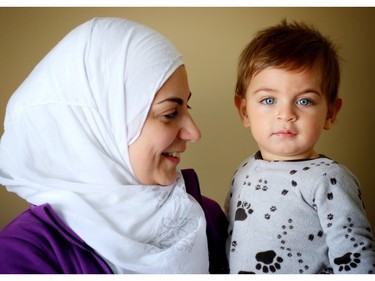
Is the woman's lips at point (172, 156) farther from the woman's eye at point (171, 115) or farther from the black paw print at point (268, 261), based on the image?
the black paw print at point (268, 261)

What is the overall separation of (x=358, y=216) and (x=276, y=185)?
243mm

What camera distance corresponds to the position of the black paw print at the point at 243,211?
122 cm

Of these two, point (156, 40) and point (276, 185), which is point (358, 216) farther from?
point (156, 40)

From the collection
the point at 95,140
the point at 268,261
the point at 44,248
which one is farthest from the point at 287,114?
the point at 44,248

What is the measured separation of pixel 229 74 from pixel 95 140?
0.82 meters

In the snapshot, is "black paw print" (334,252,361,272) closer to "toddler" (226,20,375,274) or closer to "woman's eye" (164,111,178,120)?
"toddler" (226,20,375,274)

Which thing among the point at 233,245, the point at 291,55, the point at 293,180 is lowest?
the point at 233,245

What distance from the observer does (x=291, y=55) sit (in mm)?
1215

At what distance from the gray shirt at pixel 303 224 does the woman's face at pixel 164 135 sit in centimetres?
27

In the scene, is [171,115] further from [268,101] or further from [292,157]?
[292,157]

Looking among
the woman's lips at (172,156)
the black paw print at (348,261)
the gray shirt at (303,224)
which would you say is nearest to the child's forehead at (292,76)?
the gray shirt at (303,224)

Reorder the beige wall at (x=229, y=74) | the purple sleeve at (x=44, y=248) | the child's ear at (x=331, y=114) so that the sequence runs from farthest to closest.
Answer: the beige wall at (x=229, y=74), the child's ear at (x=331, y=114), the purple sleeve at (x=44, y=248)

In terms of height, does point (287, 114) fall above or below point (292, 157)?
above

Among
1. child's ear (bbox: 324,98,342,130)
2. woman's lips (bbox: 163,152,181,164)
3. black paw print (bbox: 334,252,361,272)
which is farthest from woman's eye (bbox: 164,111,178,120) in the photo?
black paw print (bbox: 334,252,361,272)
